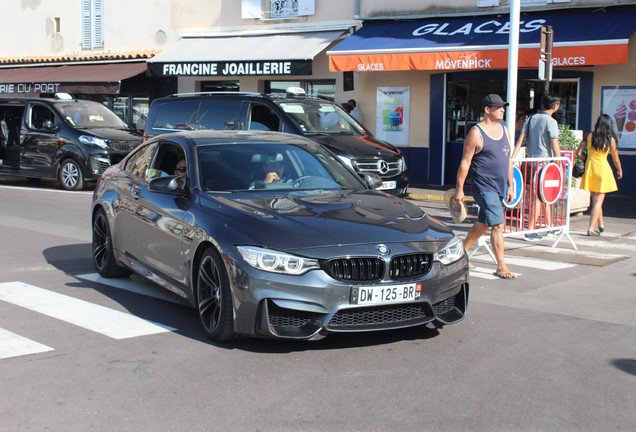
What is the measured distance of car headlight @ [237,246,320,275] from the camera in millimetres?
→ 5461

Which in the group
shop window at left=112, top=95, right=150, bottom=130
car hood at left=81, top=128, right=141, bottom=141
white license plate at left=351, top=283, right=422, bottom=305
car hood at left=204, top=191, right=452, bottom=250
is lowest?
white license plate at left=351, top=283, right=422, bottom=305

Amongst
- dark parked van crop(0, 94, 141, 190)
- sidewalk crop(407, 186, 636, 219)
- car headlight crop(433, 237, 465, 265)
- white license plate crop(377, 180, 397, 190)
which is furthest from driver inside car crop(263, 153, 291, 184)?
dark parked van crop(0, 94, 141, 190)

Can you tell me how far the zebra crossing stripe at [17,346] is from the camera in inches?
228

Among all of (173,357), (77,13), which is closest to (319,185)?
(173,357)

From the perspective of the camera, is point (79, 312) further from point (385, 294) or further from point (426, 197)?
point (426, 197)

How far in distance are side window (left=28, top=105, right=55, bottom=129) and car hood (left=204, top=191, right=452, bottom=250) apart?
1363cm

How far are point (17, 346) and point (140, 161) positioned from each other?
2.59 meters

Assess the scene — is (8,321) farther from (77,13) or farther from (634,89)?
(77,13)

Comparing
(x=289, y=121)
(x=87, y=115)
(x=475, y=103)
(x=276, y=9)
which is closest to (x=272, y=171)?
(x=289, y=121)

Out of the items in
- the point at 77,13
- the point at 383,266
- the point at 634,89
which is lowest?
the point at 383,266

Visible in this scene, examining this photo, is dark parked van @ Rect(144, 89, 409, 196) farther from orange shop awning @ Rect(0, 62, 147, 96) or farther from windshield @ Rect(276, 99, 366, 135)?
orange shop awning @ Rect(0, 62, 147, 96)

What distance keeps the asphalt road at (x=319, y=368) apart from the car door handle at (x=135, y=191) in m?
0.92

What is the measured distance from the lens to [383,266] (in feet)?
18.3

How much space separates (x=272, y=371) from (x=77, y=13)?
81.3 ft
